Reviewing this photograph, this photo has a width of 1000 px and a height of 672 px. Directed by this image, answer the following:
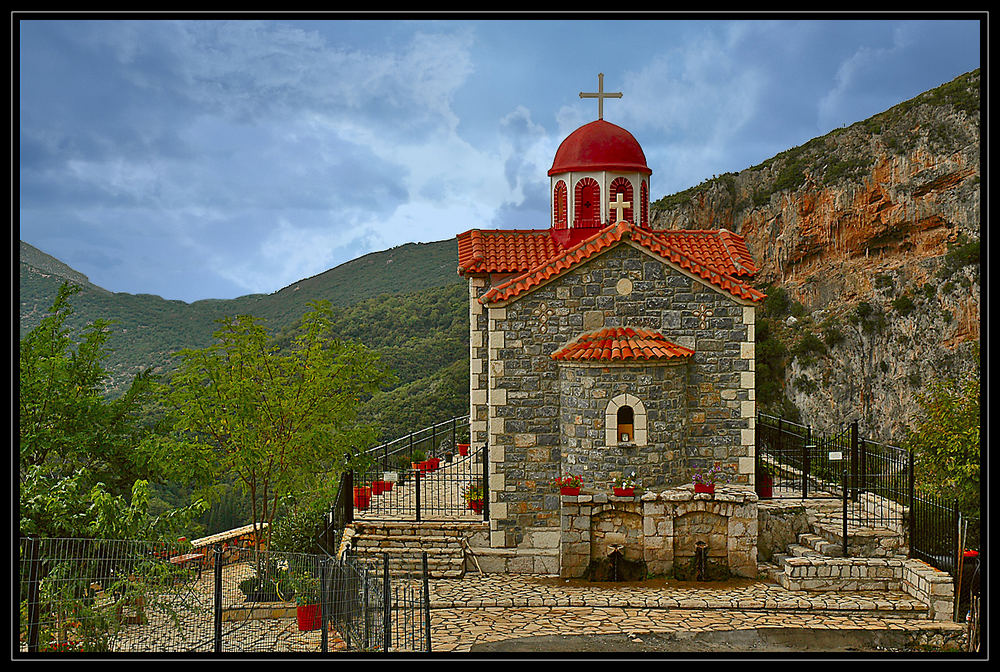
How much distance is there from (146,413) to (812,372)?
33757mm

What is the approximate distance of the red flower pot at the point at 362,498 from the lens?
→ 50.7ft

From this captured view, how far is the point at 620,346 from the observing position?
43.4ft

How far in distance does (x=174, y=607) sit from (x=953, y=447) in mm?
11042

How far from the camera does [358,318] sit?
36406 millimetres

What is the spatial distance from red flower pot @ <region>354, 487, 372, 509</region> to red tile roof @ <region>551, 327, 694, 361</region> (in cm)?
463

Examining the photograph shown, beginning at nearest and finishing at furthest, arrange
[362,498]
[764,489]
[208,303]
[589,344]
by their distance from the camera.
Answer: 1. [589,344]
2. [764,489]
3. [362,498]
4. [208,303]

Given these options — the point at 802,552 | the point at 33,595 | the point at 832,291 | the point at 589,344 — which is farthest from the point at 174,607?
the point at 832,291

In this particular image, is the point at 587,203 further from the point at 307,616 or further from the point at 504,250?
the point at 307,616

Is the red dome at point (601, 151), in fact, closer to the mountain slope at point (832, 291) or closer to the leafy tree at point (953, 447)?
the leafy tree at point (953, 447)

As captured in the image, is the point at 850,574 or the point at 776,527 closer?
the point at 850,574

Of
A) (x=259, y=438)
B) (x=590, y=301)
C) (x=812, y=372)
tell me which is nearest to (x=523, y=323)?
(x=590, y=301)

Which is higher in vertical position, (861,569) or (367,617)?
(367,617)

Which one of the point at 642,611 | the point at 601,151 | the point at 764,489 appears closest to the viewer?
the point at 642,611
